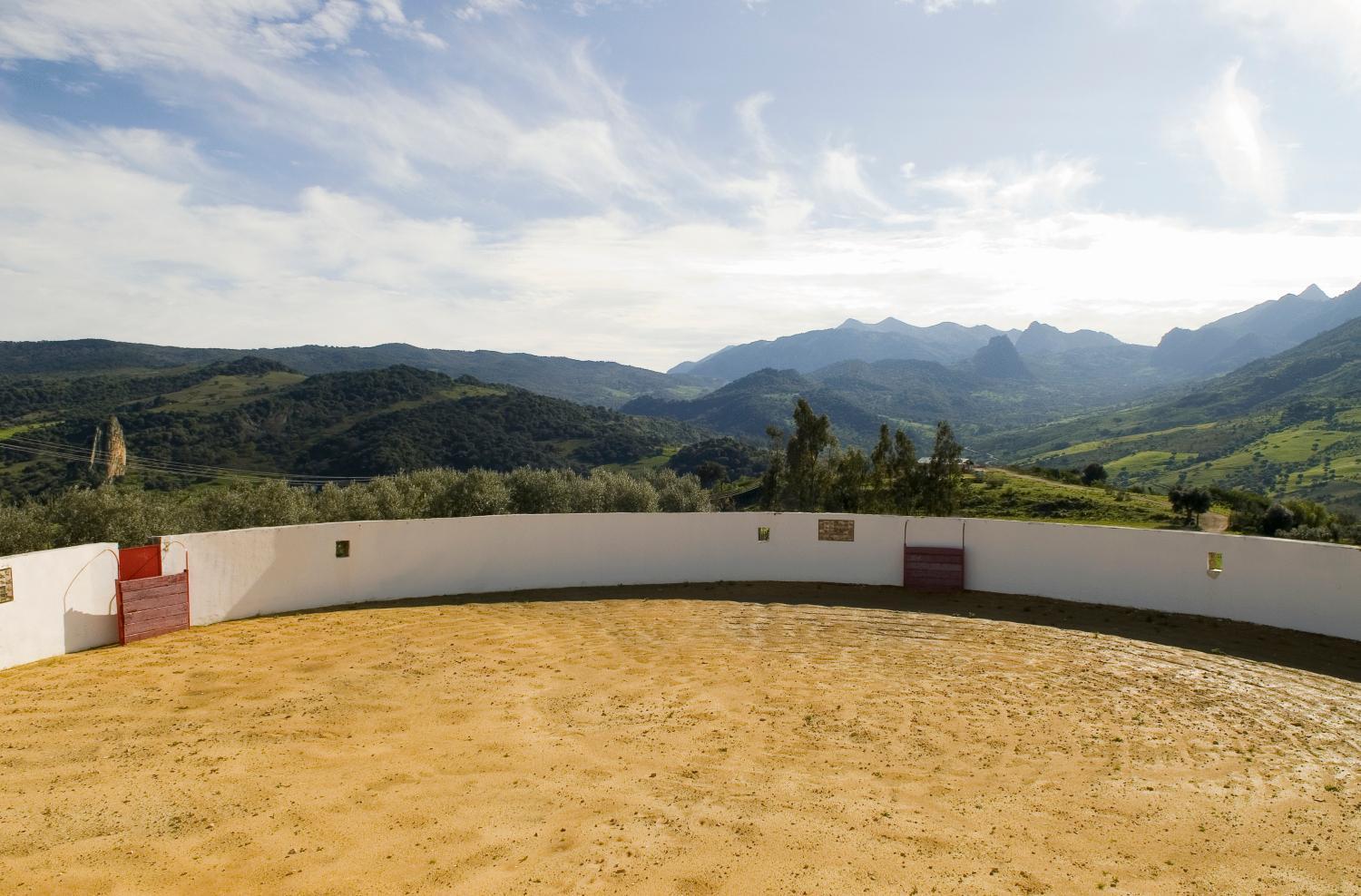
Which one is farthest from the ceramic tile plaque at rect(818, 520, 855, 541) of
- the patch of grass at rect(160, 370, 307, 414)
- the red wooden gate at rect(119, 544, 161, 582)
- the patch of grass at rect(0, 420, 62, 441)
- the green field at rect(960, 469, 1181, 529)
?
the patch of grass at rect(160, 370, 307, 414)

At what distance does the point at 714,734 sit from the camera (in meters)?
8.43

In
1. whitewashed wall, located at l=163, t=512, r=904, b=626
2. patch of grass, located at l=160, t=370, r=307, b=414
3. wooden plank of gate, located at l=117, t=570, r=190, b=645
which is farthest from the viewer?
patch of grass, located at l=160, t=370, r=307, b=414

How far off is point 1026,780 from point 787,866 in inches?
115

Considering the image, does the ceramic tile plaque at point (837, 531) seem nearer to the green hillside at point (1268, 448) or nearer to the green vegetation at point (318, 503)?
the green vegetation at point (318, 503)

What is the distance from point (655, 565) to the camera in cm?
1695

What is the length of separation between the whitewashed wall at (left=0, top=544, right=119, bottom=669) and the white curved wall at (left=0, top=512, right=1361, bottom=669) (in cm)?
2

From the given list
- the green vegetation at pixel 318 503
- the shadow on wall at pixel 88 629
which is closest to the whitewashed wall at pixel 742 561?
the shadow on wall at pixel 88 629

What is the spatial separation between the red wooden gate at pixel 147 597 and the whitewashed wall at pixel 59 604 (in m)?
0.20

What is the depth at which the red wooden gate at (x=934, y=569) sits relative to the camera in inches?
633

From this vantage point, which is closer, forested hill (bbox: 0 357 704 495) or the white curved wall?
the white curved wall

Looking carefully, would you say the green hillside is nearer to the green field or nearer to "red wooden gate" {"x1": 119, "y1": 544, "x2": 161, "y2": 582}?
the green field

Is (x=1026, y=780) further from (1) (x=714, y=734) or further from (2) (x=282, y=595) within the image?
(2) (x=282, y=595)

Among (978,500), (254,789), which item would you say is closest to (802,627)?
(254,789)

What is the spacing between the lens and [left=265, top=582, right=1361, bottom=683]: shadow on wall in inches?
471
